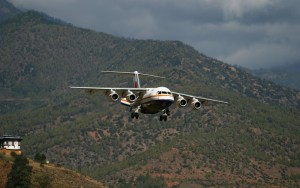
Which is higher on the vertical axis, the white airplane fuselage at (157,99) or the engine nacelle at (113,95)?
the engine nacelle at (113,95)

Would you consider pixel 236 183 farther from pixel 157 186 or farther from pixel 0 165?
pixel 0 165

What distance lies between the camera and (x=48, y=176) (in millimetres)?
127438

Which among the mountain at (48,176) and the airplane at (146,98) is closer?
the airplane at (146,98)

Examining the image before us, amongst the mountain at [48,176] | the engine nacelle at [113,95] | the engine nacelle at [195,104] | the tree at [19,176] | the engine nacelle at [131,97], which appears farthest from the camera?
the mountain at [48,176]

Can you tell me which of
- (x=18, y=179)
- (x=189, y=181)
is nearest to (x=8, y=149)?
(x=18, y=179)

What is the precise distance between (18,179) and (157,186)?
85926 mm

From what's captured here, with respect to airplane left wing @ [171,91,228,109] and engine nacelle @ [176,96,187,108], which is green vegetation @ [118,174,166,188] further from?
engine nacelle @ [176,96,187,108]

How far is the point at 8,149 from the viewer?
147500 millimetres

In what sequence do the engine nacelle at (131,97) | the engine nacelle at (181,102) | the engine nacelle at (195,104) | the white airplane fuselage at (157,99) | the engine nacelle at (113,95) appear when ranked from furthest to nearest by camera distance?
the engine nacelle at (195,104) < the engine nacelle at (181,102) < the engine nacelle at (131,97) < the engine nacelle at (113,95) < the white airplane fuselage at (157,99)

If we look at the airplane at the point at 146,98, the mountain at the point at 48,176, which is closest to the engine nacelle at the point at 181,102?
the airplane at the point at 146,98

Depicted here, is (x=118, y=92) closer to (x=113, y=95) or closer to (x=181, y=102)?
(x=113, y=95)

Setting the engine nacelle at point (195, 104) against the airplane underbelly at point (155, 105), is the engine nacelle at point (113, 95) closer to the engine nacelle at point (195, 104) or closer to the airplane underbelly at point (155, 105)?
the airplane underbelly at point (155, 105)

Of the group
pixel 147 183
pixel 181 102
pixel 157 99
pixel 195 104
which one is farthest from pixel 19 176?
pixel 147 183

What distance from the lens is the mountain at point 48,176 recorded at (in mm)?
121812
